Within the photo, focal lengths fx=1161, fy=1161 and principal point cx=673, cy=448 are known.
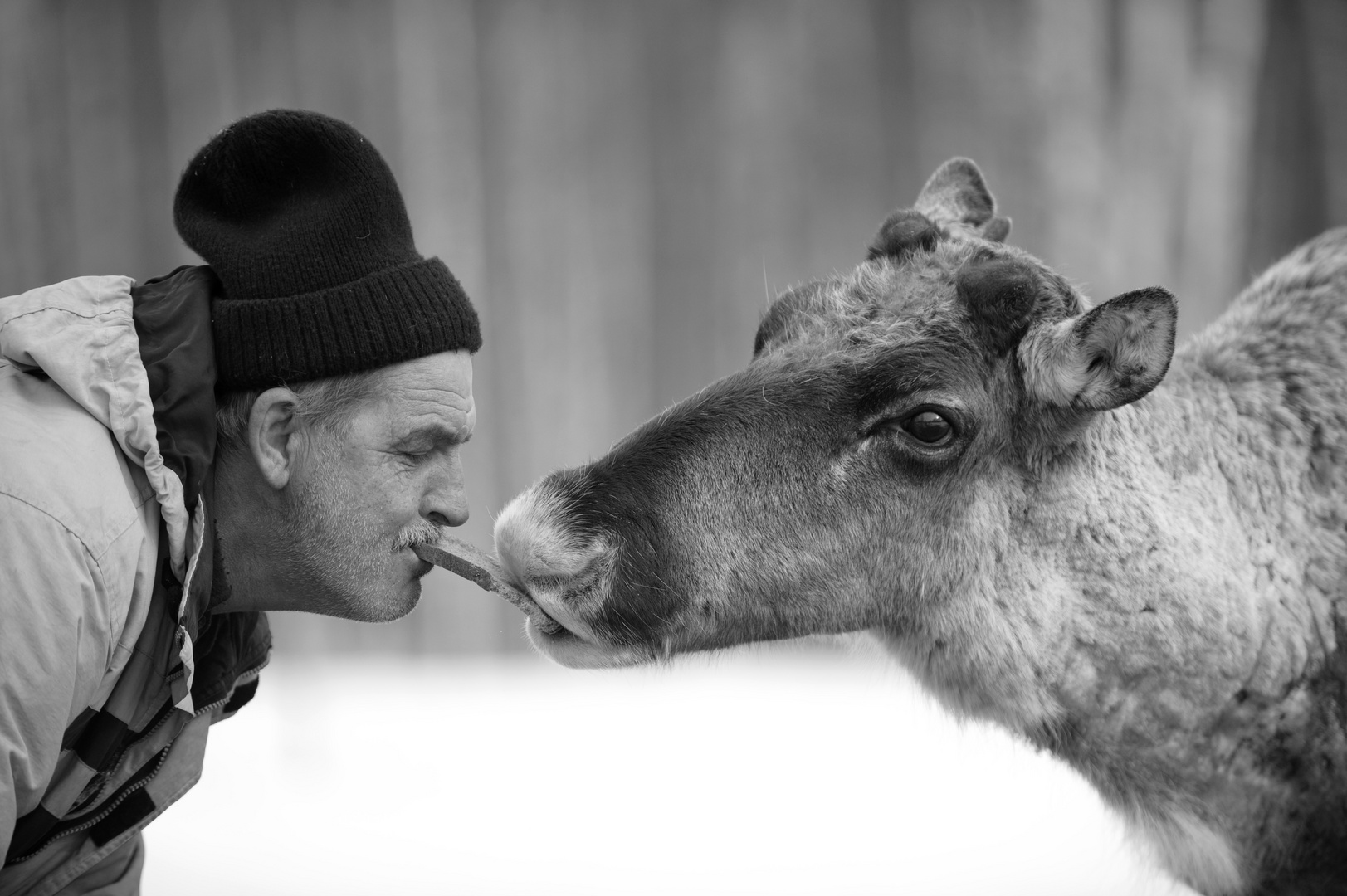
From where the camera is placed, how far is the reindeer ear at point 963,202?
3.39 meters

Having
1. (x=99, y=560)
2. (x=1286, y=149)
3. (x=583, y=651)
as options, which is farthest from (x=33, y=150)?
(x=1286, y=149)

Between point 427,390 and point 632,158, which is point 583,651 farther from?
point 632,158

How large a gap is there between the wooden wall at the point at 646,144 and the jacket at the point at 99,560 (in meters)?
4.20

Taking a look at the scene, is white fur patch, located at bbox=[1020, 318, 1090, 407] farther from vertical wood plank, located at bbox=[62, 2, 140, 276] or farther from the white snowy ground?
vertical wood plank, located at bbox=[62, 2, 140, 276]

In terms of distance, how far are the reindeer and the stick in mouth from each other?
Result: 0.06 meters

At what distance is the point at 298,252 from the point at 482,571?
32.8 inches

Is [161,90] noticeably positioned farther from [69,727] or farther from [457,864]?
[69,727]

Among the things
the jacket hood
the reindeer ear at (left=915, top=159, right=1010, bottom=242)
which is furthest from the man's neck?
the reindeer ear at (left=915, top=159, right=1010, bottom=242)

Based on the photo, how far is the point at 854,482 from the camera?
2.78 meters

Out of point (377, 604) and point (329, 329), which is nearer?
point (329, 329)

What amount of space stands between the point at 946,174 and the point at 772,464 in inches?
51.7

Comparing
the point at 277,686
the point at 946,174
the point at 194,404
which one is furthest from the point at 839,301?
the point at 277,686

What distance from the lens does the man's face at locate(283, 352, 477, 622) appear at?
2.70 meters

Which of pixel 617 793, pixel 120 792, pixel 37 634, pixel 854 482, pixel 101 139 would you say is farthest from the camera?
Result: pixel 101 139
